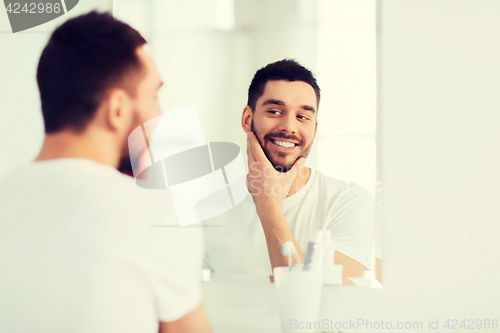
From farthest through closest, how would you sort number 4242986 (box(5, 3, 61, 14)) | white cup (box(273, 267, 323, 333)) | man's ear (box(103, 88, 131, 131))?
number 4242986 (box(5, 3, 61, 14)), man's ear (box(103, 88, 131, 131)), white cup (box(273, 267, 323, 333))

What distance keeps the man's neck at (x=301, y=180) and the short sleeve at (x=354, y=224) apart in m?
0.10

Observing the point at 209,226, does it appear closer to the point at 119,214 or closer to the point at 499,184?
the point at 119,214

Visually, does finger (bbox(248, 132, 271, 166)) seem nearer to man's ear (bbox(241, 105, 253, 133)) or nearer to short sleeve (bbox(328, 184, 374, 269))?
man's ear (bbox(241, 105, 253, 133))

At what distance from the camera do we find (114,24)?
1.08 meters

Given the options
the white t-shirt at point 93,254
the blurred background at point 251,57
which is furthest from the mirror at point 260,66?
the white t-shirt at point 93,254

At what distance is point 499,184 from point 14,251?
132 cm

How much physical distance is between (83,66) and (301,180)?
700 mm

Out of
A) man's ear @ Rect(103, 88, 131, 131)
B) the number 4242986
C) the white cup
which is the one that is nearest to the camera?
the white cup

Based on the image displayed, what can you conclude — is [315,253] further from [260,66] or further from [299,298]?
[260,66]

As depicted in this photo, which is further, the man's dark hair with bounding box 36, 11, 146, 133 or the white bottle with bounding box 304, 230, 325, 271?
the man's dark hair with bounding box 36, 11, 146, 133

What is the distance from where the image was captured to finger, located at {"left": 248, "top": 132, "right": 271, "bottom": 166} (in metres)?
0.99

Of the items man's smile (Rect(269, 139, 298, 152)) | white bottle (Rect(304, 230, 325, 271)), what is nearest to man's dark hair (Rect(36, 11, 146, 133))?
man's smile (Rect(269, 139, 298, 152))

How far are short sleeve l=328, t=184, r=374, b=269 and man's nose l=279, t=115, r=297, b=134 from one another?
22cm

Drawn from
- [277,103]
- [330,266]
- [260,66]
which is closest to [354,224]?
[330,266]
